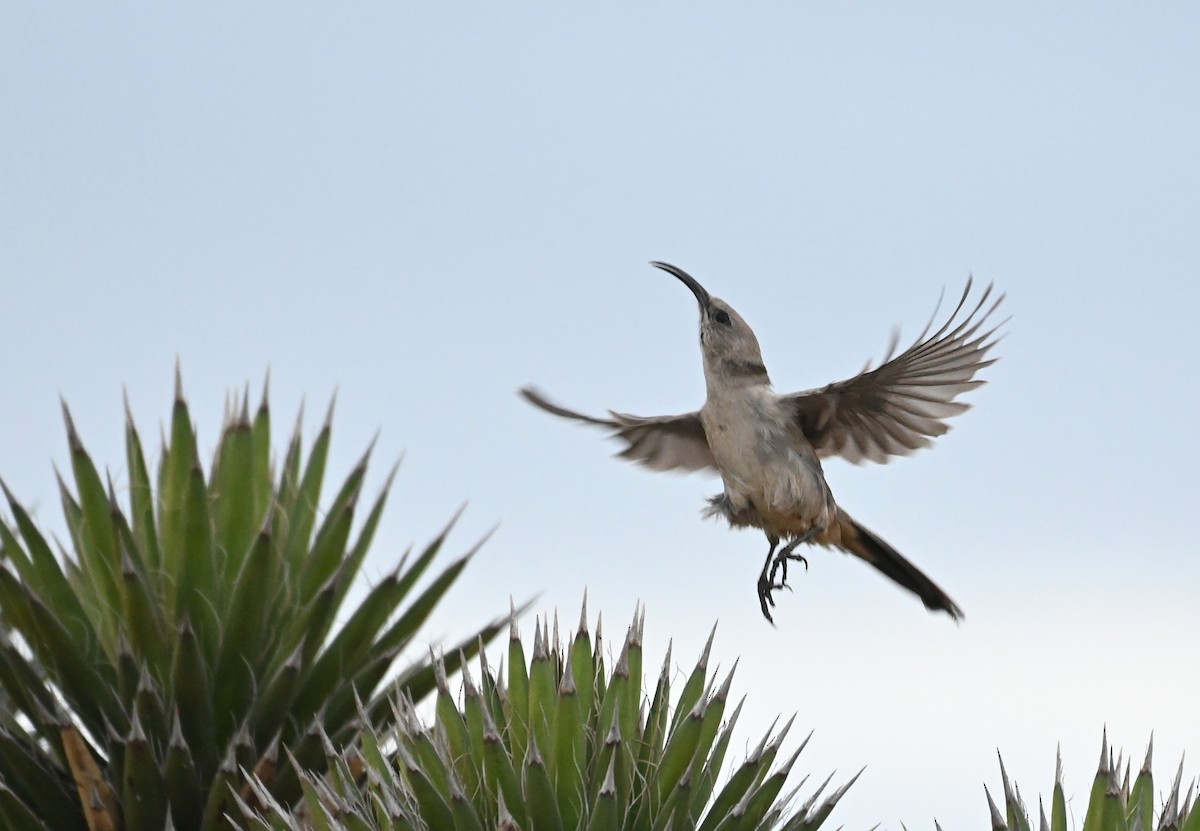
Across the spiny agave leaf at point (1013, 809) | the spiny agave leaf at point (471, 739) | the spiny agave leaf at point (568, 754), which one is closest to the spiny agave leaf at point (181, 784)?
the spiny agave leaf at point (471, 739)

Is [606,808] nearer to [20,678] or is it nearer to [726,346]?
[20,678]

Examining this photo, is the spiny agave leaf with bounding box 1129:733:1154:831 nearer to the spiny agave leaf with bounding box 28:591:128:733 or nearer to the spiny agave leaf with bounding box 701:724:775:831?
the spiny agave leaf with bounding box 701:724:775:831

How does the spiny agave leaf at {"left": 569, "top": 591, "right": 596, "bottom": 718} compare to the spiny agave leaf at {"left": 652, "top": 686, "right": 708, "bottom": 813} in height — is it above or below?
above

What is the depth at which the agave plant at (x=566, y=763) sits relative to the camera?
3.09 metres

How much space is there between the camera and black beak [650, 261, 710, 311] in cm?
591

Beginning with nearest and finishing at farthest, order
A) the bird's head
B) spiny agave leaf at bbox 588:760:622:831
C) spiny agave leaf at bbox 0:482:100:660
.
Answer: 1. spiny agave leaf at bbox 588:760:622:831
2. spiny agave leaf at bbox 0:482:100:660
3. the bird's head

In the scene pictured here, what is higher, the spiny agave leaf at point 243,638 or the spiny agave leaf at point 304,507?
the spiny agave leaf at point 304,507

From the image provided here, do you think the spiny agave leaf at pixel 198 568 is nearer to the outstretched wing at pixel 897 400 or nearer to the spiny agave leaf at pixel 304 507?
the spiny agave leaf at pixel 304 507

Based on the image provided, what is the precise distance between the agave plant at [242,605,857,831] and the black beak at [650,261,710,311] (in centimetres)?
272

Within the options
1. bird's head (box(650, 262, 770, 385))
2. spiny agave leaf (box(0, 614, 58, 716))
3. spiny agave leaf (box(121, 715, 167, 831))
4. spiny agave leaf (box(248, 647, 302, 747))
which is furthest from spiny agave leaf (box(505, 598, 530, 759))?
bird's head (box(650, 262, 770, 385))

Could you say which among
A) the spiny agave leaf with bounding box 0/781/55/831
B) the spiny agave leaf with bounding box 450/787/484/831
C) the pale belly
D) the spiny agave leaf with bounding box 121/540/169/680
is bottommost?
the spiny agave leaf with bounding box 0/781/55/831

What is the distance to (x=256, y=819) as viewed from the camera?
3.27 meters

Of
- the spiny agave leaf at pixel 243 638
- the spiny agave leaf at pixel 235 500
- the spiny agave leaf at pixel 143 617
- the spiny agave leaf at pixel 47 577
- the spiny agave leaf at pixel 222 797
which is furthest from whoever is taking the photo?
the spiny agave leaf at pixel 235 500

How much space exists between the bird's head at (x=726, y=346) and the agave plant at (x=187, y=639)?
166cm
